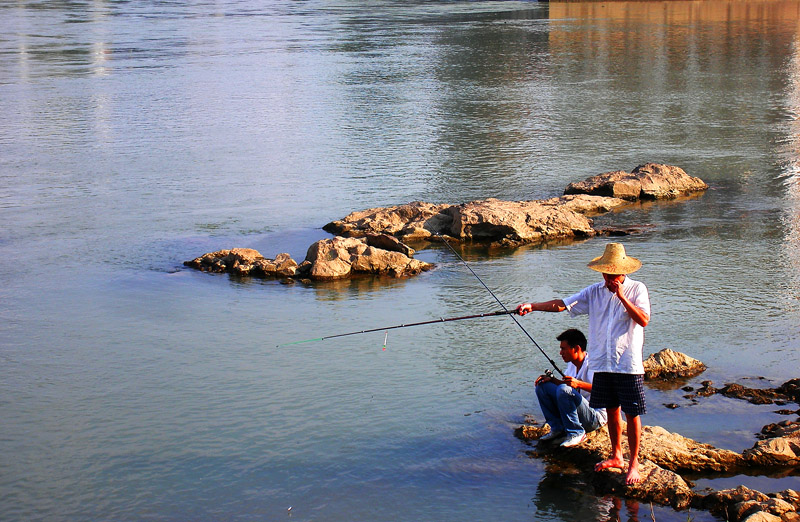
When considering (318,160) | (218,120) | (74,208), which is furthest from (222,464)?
(218,120)

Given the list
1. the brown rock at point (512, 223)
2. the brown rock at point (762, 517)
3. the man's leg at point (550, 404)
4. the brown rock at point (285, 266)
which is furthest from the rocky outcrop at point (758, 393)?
the brown rock at point (285, 266)

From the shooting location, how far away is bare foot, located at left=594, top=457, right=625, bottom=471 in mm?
6023

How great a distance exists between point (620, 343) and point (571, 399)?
24.5 inches

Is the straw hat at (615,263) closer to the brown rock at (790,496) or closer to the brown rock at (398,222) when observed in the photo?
the brown rock at (790,496)

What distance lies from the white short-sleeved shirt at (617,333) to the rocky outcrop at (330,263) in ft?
17.2

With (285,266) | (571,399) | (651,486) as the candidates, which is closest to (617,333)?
(571,399)

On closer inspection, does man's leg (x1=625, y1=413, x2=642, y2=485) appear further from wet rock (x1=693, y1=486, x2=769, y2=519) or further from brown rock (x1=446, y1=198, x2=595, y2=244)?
brown rock (x1=446, y1=198, x2=595, y2=244)

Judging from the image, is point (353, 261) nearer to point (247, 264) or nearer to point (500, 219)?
point (247, 264)

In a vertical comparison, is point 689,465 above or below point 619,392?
below

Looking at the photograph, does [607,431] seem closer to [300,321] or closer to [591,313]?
[591,313]

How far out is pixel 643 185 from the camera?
46.2 ft

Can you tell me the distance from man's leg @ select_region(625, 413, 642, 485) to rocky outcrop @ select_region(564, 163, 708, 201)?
27.8ft

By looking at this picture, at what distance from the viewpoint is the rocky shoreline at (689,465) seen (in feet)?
18.2

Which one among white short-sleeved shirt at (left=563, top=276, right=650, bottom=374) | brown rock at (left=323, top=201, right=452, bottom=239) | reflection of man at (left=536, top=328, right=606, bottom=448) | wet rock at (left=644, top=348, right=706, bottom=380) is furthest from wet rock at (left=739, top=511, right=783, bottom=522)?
brown rock at (left=323, top=201, right=452, bottom=239)
